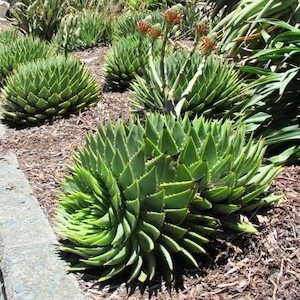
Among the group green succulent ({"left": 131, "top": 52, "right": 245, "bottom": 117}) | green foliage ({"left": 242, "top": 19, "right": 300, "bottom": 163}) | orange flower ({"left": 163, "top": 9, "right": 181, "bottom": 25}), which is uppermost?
orange flower ({"left": 163, "top": 9, "right": 181, "bottom": 25})

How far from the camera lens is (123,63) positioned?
A: 24.0 ft

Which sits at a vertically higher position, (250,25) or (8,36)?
(250,25)

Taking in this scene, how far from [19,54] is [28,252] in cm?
492

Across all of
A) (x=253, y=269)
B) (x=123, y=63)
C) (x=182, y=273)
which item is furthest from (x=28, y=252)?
(x=123, y=63)

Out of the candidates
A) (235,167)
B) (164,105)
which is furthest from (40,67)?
(235,167)

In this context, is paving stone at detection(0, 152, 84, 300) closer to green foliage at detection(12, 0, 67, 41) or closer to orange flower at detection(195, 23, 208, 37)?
orange flower at detection(195, 23, 208, 37)

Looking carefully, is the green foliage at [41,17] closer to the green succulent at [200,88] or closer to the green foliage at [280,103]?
the green succulent at [200,88]

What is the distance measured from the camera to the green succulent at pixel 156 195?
323 centimetres

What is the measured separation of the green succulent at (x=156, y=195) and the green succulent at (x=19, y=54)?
4808 mm

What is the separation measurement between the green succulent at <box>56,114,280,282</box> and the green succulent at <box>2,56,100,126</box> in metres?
2.92

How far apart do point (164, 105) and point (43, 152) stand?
1.37m

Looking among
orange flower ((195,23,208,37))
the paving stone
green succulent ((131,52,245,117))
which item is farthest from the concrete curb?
orange flower ((195,23,208,37))

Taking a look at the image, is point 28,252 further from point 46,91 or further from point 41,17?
point 41,17

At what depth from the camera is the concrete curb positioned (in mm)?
3398
